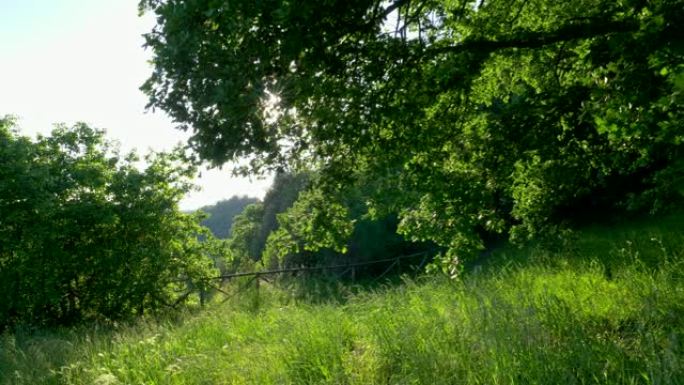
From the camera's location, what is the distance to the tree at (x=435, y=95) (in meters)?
5.32

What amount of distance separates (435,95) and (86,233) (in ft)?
42.7

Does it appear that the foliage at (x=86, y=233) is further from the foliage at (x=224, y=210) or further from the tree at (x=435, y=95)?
the foliage at (x=224, y=210)

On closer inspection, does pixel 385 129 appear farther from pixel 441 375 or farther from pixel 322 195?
pixel 441 375

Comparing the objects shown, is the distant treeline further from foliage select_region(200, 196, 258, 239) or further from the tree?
foliage select_region(200, 196, 258, 239)

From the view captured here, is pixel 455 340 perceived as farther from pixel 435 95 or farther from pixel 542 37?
pixel 542 37

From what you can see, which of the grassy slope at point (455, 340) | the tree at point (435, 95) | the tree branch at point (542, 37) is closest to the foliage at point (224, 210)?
the grassy slope at point (455, 340)

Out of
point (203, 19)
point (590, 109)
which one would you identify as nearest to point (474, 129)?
point (590, 109)

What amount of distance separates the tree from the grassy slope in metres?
1.32

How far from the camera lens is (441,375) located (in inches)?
180

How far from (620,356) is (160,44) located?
5.06 metres

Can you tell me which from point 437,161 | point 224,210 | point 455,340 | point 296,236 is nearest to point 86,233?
point 296,236

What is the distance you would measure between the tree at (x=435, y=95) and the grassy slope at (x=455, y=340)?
4.34ft

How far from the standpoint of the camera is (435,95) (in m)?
6.88

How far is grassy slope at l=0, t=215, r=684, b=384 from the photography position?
4258mm
